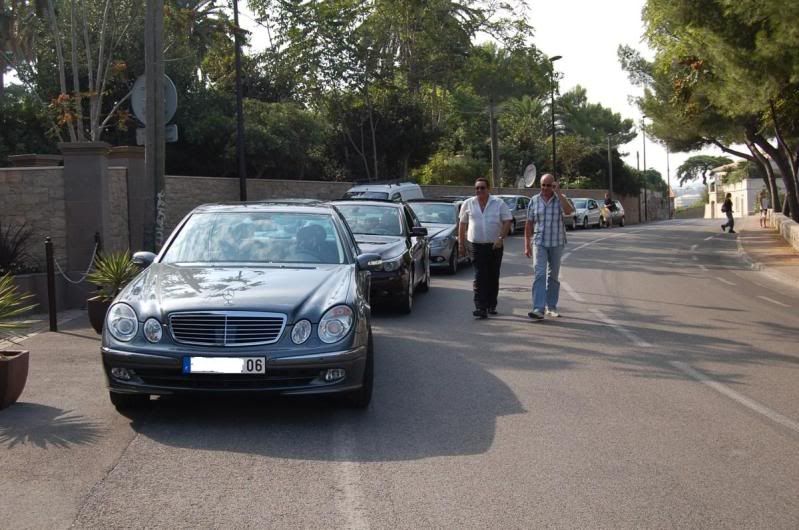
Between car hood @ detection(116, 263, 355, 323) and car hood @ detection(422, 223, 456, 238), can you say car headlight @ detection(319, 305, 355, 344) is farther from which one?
car hood @ detection(422, 223, 456, 238)

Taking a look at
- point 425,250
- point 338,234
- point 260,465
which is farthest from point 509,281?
point 260,465

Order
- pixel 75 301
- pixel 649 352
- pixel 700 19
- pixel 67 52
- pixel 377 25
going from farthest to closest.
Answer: pixel 377 25 < pixel 67 52 < pixel 700 19 < pixel 75 301 < pixel 649 352

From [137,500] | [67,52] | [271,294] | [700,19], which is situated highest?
[67,52]

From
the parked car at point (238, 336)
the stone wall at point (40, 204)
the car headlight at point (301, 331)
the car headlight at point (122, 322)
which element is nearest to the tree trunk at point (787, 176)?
the stone wall at point (40, 204)

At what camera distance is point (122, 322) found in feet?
22.3

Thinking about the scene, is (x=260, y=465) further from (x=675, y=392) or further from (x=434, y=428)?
(x=675, y=392)

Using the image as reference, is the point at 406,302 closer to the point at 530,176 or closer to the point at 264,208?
the point at 264,208

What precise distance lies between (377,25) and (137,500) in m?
36.6

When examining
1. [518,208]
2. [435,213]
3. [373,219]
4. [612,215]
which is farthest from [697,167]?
[373,219]

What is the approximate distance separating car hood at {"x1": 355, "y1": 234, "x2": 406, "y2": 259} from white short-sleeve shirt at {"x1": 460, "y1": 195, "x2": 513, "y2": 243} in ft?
→ 3.80

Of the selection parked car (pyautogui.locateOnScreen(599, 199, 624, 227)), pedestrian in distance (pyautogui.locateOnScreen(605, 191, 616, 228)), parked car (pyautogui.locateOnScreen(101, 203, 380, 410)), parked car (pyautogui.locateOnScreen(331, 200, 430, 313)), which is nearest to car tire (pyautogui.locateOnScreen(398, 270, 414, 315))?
parked car (pyautogui.locateOnScreen(331, 200, 430, 313))

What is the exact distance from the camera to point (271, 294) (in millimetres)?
6906

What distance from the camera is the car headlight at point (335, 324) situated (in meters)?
6.73

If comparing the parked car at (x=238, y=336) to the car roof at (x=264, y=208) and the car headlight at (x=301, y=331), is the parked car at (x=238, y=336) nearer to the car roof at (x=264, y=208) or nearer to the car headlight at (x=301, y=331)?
the car headlight at (x=301, y=331)
